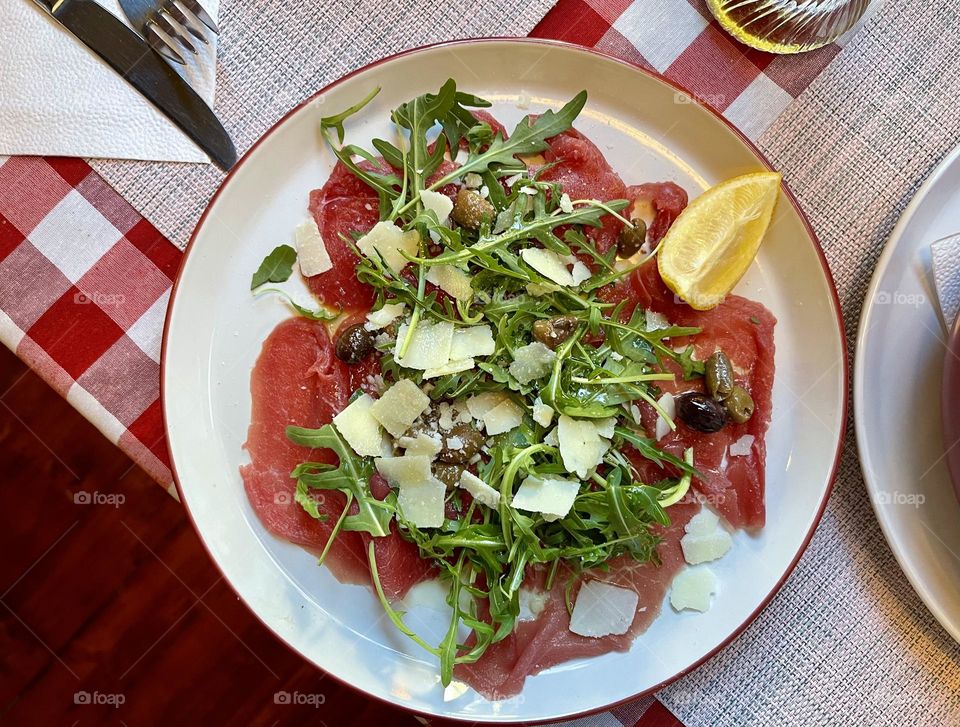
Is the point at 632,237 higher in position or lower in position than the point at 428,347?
higher

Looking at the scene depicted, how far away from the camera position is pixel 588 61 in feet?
5.21

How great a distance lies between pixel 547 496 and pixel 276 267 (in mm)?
759

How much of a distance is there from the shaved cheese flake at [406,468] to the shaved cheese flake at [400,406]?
58 millimetres

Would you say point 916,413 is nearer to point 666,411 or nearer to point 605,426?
point 666,411

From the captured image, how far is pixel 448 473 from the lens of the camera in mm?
1522

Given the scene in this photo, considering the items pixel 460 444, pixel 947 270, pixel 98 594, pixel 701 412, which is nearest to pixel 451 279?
pixel 460 444

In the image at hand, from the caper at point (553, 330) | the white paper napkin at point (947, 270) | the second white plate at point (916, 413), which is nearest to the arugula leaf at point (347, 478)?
the caper at point (553, 330)

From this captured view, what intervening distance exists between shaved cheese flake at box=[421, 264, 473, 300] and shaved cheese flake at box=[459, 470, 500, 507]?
1.21 feet

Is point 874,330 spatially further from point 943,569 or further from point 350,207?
point 350,207

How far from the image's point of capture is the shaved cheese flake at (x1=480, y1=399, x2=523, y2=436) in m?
1.52

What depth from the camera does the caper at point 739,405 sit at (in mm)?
1536

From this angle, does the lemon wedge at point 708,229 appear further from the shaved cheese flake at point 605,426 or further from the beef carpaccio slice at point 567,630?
the beef carpaccio slice at point 567,630

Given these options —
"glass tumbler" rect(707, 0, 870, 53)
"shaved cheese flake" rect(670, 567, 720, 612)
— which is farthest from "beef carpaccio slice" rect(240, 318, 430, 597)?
"glass tumbler" rect(707, 0, 870, 53)

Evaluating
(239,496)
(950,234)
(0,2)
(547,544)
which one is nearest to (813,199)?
(950,234)
